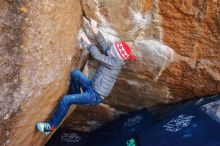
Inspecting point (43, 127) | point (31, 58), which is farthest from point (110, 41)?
point (43, 127)

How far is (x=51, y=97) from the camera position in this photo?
3721 mm

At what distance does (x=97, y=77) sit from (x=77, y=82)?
1.00ft

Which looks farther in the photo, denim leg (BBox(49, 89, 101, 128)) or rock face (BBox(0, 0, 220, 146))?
denim leg (BBox(49, 89, 101, 128))

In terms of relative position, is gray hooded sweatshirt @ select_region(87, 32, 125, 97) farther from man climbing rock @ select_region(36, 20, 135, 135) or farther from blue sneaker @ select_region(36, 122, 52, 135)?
blue sneaker @ select_region(36, 122, 52, 135)

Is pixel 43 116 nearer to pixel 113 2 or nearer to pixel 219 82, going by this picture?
pixel 113 2

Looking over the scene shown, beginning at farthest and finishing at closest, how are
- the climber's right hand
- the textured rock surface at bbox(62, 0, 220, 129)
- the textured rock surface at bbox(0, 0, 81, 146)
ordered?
the climber's right hand
the textured rock surface at bbox(62, 0, 220, 129)
the textured rock surface at bbox(0, 0, 81, 146)

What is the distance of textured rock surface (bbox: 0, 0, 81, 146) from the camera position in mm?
3176

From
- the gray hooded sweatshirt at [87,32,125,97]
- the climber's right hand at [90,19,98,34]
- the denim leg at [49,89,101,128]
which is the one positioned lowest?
→ the denim leg at [49,89,101,128]

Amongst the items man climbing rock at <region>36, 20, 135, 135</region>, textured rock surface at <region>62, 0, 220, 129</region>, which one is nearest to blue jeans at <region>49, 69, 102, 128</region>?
man climbing rock at <region>36, 20, 135, 135</region>

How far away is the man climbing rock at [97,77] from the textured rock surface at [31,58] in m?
0.11

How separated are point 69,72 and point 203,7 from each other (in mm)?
1297

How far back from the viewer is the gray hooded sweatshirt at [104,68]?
3.63m

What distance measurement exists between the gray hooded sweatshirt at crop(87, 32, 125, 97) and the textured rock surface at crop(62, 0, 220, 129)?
0.57 feet

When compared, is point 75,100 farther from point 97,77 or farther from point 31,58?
point 31,58
